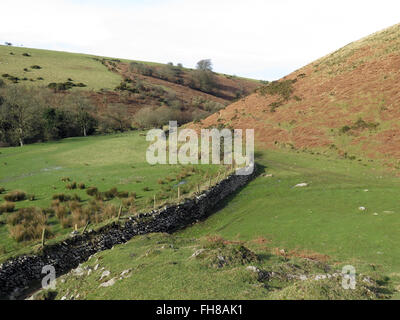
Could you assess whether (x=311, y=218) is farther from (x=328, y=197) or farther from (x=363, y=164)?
(x=363, y=164)

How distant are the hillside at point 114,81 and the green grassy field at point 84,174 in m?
52.0

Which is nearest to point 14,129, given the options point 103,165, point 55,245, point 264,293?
point 103,165

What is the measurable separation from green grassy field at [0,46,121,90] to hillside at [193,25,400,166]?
6343cm

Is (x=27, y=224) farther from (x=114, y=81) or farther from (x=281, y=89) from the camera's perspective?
(x=114, y=81)

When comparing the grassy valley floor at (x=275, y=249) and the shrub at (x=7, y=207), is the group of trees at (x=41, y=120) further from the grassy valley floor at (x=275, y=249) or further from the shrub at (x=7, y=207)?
the grassy valley floor at (x=275, y=249)

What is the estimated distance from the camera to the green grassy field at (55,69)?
326 feet

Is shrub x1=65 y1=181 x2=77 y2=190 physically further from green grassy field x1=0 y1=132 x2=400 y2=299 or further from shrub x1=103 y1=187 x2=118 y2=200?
shrub x1=103 y1=187 x2=118 y2=200

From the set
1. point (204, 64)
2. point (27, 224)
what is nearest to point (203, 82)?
point (204, 64)

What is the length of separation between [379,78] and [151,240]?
5633cm

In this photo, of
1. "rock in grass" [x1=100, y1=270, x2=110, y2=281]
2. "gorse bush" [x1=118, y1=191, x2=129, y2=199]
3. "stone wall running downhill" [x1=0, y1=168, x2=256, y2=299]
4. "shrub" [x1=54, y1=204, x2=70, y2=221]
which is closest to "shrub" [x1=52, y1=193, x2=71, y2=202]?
"shrub" [x1=54, y1=204, x2=70, y2=221]

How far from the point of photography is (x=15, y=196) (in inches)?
894

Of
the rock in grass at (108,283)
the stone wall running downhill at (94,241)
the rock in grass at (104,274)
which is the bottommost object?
the stone wall running downhill at (94,241)

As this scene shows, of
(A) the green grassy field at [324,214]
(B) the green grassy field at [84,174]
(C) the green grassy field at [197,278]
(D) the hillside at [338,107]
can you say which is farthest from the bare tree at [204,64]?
(C) the green grassy field at [197,278]

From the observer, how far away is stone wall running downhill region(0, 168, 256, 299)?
1329 centimetres
